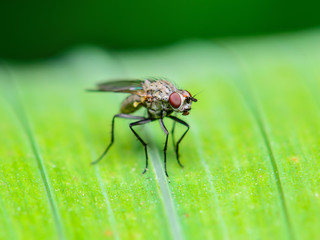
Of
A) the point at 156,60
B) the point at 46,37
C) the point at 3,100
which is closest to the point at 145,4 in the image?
the point at 156,60

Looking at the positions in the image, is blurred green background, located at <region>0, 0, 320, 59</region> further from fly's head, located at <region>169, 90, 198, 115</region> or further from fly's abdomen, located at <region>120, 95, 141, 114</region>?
fly's head, located at <region>169, 90, 198, 115</region>

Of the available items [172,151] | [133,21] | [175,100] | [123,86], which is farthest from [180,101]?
[133,21]

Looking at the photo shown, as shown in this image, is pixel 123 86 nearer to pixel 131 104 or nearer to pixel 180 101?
pixel 131 104

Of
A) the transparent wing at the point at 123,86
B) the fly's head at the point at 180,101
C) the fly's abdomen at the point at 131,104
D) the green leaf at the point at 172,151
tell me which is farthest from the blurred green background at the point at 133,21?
the fly's head at the point at 180,101

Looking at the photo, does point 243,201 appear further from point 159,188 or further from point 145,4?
point 145,4

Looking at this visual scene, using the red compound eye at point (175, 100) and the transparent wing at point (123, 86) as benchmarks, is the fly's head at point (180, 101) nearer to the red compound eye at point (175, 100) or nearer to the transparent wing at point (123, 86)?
the red compound eye at point (175, 100)

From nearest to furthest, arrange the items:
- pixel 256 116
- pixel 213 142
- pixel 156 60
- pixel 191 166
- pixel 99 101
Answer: pixel 191 166, pixel 213 142, pixel 256 116, pixel 99 101, pixel 156 60
